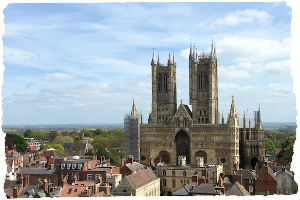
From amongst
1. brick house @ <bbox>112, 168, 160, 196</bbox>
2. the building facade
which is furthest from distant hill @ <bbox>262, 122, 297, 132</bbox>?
brick house @ <bbox>112, 168, 160, 196</bbox>

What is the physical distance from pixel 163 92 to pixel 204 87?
824cm

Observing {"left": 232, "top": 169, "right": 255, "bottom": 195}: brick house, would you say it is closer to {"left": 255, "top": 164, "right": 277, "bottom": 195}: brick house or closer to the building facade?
{"left": 255, "top": 164, "right": 277, "bottom": 195}: brick house

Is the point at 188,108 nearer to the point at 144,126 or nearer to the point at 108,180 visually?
the point at 144,126

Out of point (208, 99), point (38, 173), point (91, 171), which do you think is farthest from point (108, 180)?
point (208, 99)

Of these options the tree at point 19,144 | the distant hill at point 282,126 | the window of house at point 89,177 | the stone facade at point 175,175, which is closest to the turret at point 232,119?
the distant hill at point 282,126

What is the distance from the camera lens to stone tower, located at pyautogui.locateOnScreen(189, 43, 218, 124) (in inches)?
2965

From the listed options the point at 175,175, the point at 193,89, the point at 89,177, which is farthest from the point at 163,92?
the point at 89,177

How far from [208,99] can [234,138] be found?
10.0 m

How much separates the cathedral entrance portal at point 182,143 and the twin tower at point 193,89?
3252mm

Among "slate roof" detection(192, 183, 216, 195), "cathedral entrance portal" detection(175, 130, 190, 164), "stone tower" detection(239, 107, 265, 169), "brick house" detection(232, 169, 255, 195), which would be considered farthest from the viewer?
"cathedral entrance portal" detection(175, 130, 190, 164)

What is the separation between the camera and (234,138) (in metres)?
68.8

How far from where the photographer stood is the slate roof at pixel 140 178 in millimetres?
40062

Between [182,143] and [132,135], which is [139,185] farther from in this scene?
[132,135]

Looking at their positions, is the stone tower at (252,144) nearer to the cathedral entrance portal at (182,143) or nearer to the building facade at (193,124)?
the building facade at (193,124)
